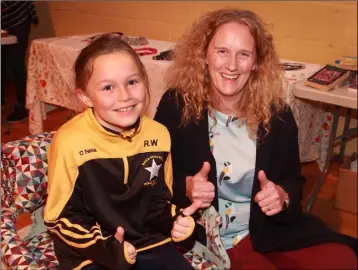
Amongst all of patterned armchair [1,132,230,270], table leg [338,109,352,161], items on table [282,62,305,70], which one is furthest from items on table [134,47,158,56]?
patterned armchair [1,132,230,270]

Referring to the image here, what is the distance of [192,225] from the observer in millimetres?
1145

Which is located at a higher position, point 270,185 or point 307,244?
point 270,185

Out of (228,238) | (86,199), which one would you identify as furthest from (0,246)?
(228,238)

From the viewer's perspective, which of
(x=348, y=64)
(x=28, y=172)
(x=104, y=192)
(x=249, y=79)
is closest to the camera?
(x=104, y=192)

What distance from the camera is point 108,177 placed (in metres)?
1.12

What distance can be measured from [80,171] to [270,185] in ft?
1.72

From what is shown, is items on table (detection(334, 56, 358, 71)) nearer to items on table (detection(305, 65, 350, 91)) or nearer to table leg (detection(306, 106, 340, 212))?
items on table (detection(305, 65, 350, 91))

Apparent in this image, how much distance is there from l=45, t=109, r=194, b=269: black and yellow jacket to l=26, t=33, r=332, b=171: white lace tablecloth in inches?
43.7

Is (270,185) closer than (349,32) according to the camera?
Yes

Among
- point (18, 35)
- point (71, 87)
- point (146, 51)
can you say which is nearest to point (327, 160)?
point (146, 51)

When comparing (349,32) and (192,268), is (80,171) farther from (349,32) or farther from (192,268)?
(349,32)

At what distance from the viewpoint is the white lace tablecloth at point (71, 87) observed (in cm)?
230

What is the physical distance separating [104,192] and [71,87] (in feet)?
4.29

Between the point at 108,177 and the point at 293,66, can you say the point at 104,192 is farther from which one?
the point at 293,66
